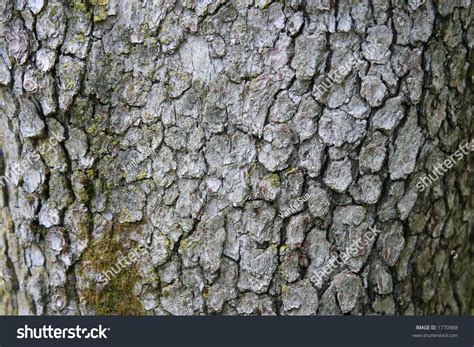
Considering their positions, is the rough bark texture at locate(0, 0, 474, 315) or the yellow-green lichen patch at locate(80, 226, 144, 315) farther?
the yellow-green lichen patch at locate(80, 226, 144, 315)

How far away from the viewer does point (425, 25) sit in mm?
1640

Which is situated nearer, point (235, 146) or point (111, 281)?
point (235, 146)

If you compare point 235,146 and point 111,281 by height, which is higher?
point 235,146

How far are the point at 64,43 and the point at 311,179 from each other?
82 centimetres

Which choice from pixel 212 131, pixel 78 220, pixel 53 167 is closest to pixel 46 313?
pixel 78 220

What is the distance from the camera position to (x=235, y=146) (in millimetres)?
1677

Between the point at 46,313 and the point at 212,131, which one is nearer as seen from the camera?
the point at 212,131

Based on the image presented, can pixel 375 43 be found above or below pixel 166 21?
below

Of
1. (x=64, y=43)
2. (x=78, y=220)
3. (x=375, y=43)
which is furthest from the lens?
(x=78, y=220)

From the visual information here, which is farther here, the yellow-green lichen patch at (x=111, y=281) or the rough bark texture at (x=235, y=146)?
the yellow-green lichen patch at (x=111, y=281)

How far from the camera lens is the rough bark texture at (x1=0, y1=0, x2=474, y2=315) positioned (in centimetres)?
162

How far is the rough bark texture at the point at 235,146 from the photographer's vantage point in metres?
1.62

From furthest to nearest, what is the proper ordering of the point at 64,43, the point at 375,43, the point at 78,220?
1. the point at 78,220
2. the point at 64,43
3. the point at 375,43

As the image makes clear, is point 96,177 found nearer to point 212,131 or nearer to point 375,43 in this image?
point 212,131
